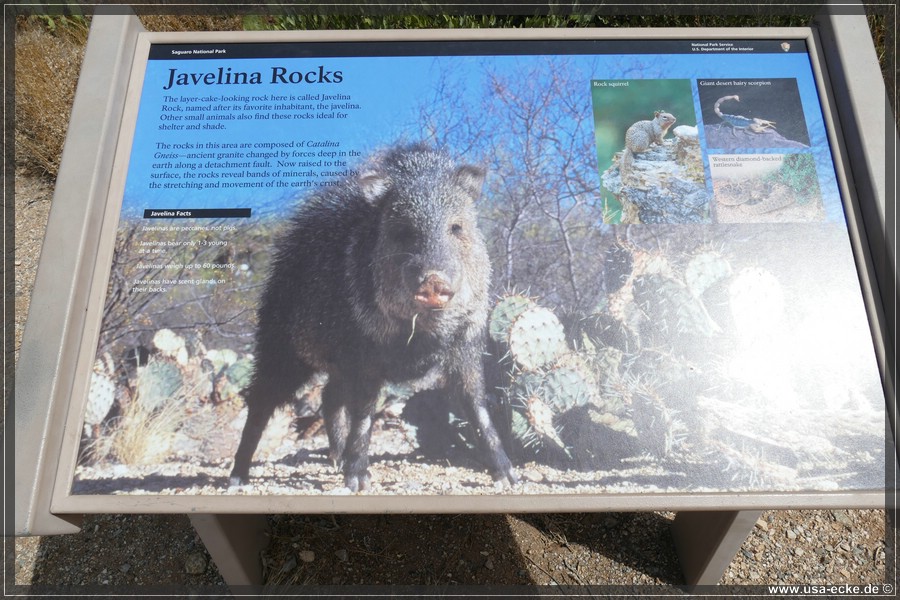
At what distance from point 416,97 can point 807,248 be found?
143cm

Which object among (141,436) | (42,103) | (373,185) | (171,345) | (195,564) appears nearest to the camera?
(141,436)

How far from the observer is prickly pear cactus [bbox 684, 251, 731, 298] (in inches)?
75.8

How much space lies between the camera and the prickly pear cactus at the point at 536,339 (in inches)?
72.6

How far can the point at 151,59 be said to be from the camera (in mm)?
2230

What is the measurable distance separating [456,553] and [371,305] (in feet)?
4.55

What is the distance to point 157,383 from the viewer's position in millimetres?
1811

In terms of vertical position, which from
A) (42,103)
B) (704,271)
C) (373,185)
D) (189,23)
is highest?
(189,23)

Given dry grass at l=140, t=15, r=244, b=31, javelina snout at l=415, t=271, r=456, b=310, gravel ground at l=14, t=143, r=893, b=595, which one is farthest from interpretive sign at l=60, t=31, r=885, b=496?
dry grass at l=140, t=15, r=244, b=31

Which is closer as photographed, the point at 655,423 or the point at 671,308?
the point at 655,423

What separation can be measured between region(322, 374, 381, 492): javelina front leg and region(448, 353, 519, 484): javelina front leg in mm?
253

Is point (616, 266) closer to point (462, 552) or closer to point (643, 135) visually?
point (643, 135)

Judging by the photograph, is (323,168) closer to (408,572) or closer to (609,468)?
(609,468)

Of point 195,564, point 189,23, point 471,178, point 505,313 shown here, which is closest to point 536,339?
point 505,313

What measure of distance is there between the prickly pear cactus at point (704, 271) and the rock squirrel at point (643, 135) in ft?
1.28
